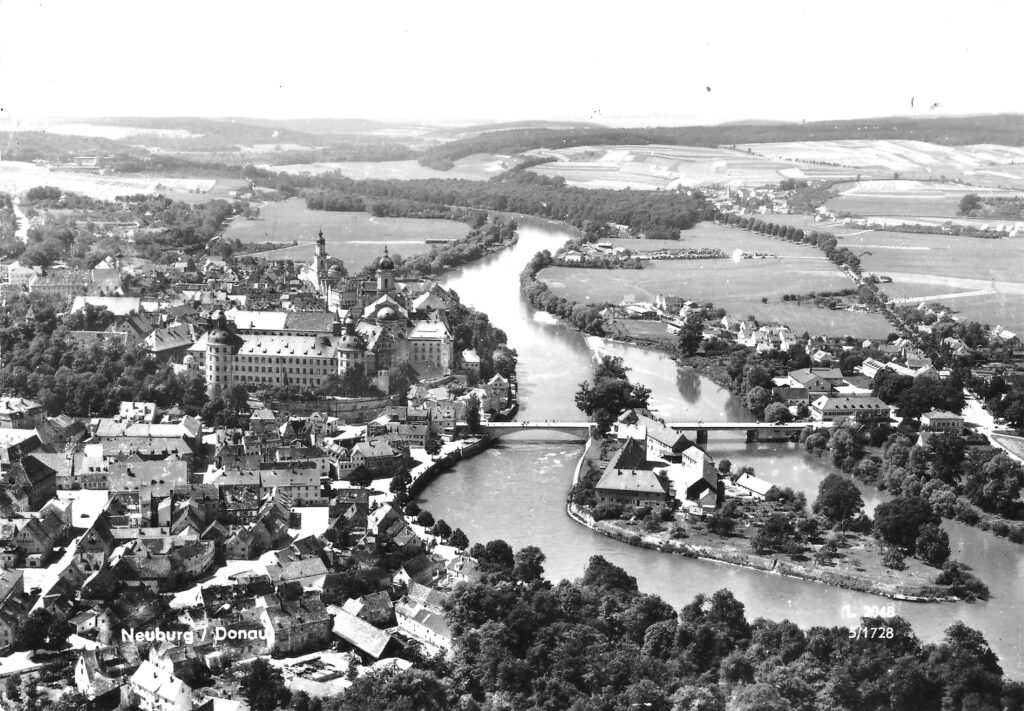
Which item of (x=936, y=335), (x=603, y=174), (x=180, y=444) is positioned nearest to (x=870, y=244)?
(x=936, y=335)

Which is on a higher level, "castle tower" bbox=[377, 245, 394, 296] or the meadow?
the meadow

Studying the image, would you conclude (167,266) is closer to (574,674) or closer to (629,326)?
(629,326)

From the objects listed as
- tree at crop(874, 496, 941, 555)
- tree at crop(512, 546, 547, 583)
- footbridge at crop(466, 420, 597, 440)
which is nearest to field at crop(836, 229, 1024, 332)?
footbridge at crop(466, 420, 597, 440)

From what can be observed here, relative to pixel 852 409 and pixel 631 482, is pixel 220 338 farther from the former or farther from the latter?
pixel 852 409

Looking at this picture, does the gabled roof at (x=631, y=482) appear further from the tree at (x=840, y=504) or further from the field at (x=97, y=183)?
the field at (x=97, y=183)

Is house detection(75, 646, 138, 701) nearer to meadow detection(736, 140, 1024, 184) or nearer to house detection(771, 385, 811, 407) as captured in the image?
house detection(771, 385, 811, 407)

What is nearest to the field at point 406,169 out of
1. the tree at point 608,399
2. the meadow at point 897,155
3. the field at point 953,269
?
the meadow at point 897,155
